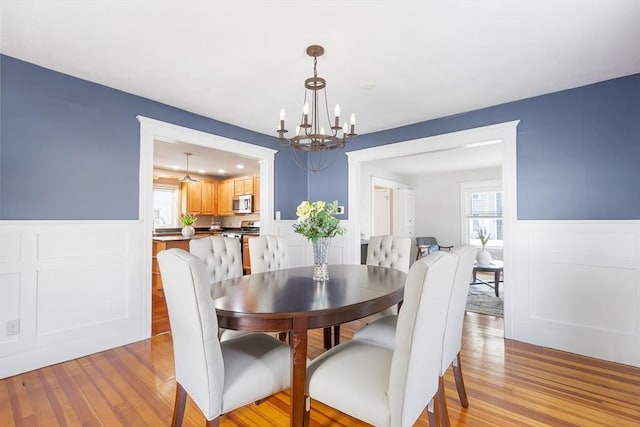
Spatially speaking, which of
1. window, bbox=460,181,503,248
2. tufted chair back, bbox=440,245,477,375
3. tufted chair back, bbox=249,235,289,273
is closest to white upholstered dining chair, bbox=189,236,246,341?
tufted chair back, bbox=249,235,289,273

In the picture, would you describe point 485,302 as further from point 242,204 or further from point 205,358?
point 242,204

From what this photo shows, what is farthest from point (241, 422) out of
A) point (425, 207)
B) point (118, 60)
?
point (425, 207)

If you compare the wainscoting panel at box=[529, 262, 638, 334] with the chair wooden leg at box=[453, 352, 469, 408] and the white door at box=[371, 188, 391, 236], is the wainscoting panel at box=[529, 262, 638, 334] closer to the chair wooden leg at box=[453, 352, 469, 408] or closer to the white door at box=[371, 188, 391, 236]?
the chair wooden leg at box=[453, 352, 469, 408]

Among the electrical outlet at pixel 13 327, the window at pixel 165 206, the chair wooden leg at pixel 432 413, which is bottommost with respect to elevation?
the chair wooden leg at pixel 432 413

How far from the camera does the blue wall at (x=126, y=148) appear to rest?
233 centimetres

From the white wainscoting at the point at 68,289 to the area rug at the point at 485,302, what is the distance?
390 cm

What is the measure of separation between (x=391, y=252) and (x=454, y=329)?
1202 mm

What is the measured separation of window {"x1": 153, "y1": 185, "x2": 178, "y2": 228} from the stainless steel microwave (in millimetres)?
1481

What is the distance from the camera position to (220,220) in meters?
7.97

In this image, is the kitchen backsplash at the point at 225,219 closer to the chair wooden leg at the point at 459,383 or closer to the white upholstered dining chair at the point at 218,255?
the white upholstered dining chair at the point at 218,255

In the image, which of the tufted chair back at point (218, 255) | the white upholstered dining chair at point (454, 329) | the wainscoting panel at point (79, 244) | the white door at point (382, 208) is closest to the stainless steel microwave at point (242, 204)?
the white door at point (382, 208)

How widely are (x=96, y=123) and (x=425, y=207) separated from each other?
6.81 meters

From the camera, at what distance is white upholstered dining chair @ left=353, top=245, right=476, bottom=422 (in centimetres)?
161

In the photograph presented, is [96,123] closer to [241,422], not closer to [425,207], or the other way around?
[241,422]
